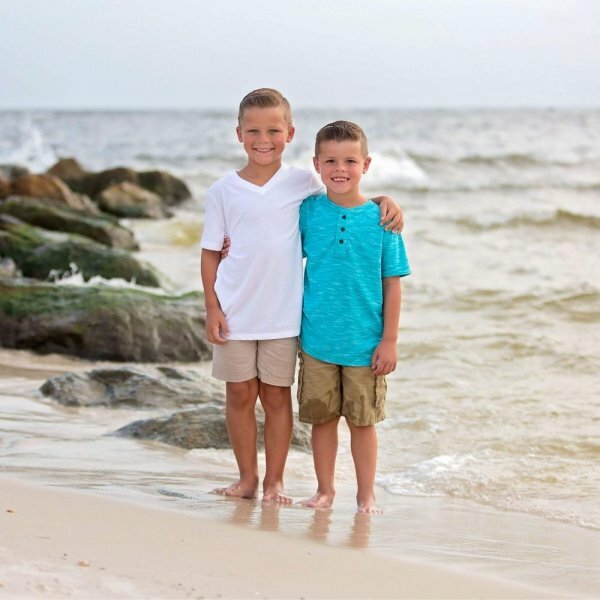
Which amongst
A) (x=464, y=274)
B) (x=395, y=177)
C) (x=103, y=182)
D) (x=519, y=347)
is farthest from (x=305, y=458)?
(x=395, y=177)

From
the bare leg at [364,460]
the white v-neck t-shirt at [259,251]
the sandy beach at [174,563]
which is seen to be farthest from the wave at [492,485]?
the sandy beach at [174,563]

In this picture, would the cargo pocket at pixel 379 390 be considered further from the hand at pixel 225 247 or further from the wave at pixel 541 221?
the wave at pixel 541 221

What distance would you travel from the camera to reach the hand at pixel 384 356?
4.43 meters

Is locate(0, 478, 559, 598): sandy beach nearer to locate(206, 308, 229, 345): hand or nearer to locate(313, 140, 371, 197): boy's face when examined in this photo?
locate(206, 308, 229, 345): hand

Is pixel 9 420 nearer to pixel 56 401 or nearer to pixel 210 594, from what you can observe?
pixel 56 401

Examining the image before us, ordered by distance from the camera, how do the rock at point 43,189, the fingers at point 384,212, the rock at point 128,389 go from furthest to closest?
the rock at point 43,189
the rock at point 128,389
the fingers at point 384,212

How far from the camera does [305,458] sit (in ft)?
18.8

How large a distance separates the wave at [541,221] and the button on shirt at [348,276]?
1400 cm

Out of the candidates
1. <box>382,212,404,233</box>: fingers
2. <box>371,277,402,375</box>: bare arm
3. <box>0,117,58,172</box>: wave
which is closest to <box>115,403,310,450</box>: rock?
<box>371,277,402,375</box>: bare arm

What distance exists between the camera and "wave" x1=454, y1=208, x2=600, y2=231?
1822 centimetres

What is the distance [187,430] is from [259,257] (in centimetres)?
153

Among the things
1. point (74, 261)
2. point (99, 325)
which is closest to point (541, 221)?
point (74, 261)

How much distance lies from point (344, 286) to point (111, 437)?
1842 mm

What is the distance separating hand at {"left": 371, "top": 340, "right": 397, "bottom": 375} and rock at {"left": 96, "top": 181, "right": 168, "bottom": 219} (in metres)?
15.2
